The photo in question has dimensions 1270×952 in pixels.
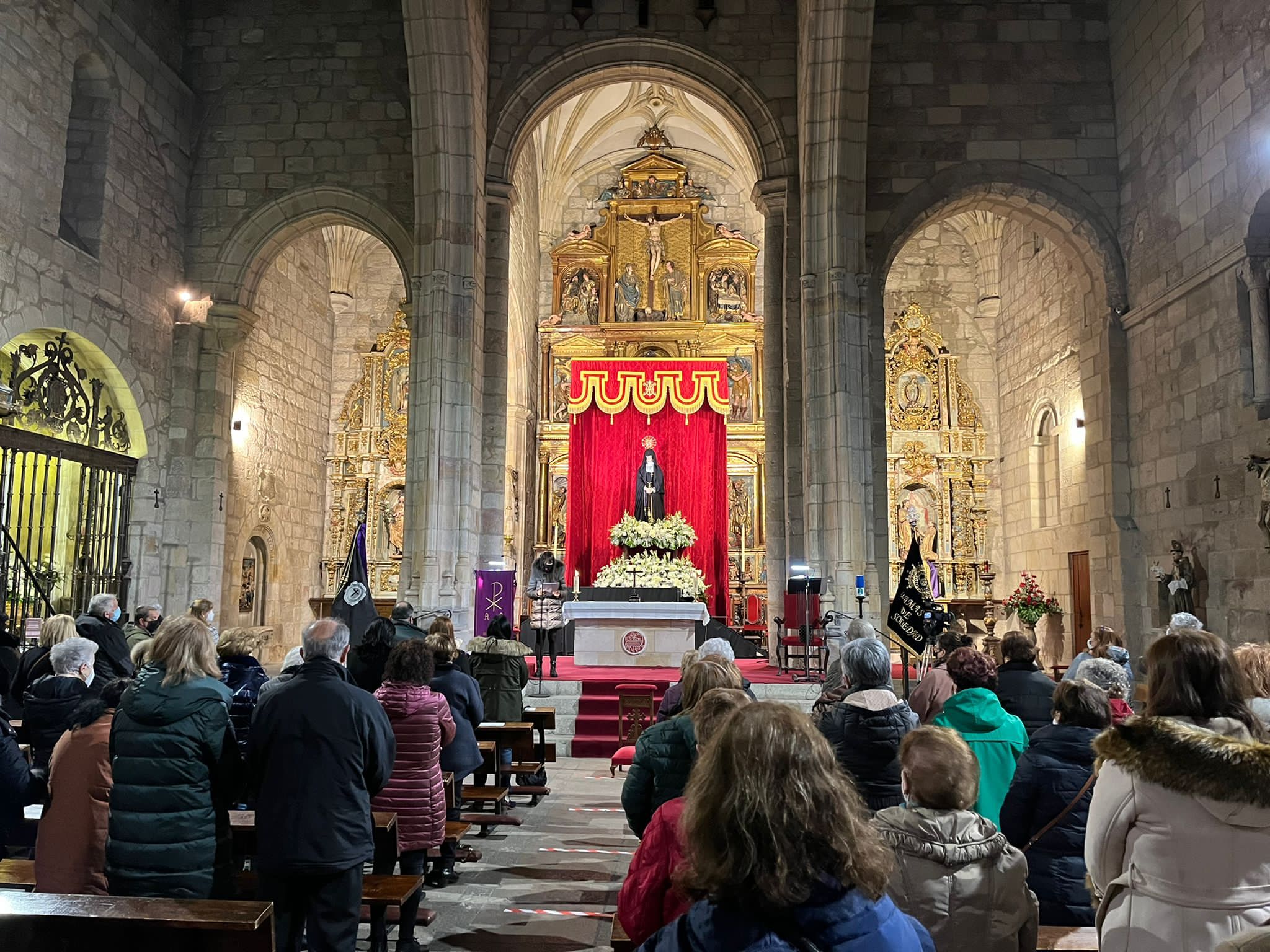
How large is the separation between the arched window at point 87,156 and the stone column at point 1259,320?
1162cm

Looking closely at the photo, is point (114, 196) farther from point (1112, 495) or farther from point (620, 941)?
point (1112, 495)

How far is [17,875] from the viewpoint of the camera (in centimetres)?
324

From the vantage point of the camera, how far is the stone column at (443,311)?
10.8 m

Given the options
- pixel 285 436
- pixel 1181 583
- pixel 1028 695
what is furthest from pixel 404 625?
pixel 285 436

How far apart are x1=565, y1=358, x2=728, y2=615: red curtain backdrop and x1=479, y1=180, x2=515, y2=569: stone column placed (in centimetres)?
462

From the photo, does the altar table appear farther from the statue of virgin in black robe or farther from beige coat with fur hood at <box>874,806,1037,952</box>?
beige coat with fur hood at <box>874,806,1037,952</box>

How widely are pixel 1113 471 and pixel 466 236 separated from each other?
8.05 m

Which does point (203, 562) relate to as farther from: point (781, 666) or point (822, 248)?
point (822, 248)

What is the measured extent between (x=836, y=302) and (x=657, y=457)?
7166 mm

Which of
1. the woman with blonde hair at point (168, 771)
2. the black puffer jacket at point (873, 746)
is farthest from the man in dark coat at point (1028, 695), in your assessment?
the woman with blonde hair at point (168, 771)

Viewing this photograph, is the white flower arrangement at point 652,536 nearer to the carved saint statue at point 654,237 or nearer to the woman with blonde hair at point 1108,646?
the woman with blonde hair at point 1108,646

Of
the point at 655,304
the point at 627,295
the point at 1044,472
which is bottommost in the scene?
the point at 1044,472

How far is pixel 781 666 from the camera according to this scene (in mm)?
11406

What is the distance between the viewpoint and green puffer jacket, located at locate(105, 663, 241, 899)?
2807 millimetres
